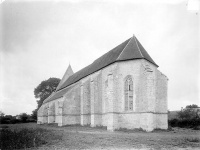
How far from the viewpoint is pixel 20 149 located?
8.25 m

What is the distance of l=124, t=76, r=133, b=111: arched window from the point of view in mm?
19141

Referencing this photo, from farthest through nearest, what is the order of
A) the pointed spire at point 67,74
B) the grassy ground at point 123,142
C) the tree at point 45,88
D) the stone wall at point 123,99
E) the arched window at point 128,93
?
the tree at point 45,88
the pointed spire at point 67,74
the arched window at point 128,93
the stone wall at point 123,99
the grassy ground at point 123,142

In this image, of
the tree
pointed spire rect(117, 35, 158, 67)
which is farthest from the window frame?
the tree

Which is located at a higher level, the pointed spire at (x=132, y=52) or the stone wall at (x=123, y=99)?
the pointed spire at (x=132, y=52)

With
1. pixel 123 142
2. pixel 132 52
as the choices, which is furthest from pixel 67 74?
pixel 123 142

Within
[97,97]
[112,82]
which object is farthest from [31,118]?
[112,82]

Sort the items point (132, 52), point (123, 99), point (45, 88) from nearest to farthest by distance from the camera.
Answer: point (123, 99) < point (132, 52) < point (45, 88)

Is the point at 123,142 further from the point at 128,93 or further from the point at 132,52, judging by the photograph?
the point at 132,52

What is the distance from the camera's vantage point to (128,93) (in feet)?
63.8

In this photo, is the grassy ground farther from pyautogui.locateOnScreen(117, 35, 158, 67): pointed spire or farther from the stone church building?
pyautogui.locateOnScreen(117, 35, 158, 67): pointed spire

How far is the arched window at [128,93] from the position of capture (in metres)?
19.1

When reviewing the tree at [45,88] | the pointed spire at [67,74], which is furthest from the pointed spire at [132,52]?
the tree at [45,88]

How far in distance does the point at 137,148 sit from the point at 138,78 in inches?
438

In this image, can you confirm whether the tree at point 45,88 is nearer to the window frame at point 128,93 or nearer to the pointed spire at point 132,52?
the pointed spire at point 132,52
